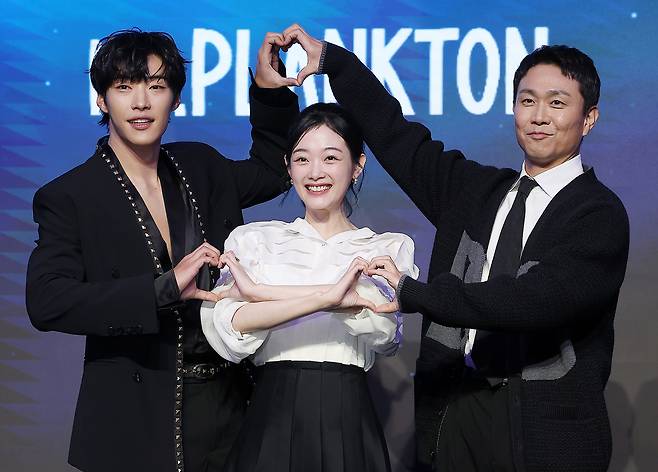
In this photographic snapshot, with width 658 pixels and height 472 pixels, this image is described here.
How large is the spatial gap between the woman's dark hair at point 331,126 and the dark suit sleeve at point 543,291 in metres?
0.39

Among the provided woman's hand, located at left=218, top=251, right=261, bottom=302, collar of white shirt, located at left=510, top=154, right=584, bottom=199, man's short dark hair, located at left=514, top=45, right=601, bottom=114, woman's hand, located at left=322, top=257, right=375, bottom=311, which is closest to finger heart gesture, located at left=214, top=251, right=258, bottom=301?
woman's hand, located at left=218, top=251, right=261, bottom=302

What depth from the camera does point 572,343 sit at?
255 cm

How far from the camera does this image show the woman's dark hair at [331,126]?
2662 millimetres

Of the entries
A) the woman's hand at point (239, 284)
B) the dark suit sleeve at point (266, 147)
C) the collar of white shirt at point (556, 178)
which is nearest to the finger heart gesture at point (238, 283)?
the woman's hand at point (239, 284)

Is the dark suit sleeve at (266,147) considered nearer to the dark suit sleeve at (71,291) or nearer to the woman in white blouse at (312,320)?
the woman in white blouse at (312,320)

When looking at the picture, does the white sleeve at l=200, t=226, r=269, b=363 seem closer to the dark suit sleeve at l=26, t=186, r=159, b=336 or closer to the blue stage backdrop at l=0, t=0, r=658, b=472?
the dark suit sleeve at l=26, t=186, r=159, b=336

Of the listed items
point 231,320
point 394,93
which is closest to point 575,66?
point 231,320

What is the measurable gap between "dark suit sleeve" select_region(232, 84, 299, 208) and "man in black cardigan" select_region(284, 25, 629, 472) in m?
0.26

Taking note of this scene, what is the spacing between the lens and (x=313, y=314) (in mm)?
2535

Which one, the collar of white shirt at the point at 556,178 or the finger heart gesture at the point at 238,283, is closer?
the finger heart gesture at the point at 238,283

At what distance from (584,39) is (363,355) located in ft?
6.65

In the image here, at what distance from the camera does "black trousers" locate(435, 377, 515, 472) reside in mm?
2559

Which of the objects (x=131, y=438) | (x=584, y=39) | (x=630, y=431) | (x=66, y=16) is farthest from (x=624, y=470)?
(x=66, y=16)

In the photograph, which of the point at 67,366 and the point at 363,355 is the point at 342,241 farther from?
the point at 67,366
